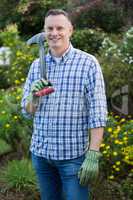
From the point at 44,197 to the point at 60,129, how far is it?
0.56 meters

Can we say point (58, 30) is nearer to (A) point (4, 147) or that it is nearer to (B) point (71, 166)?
(B) point (71, 166)

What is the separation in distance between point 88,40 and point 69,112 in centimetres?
727

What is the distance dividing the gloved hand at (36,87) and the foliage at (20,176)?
1.78m

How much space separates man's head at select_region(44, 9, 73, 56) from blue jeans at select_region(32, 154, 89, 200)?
0.68 m

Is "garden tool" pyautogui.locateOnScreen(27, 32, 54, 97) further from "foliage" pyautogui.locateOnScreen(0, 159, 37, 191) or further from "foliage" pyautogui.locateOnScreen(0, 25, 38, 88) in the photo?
"foliage" pyautogui.locateOnScreen(0, 25, 38, 88)

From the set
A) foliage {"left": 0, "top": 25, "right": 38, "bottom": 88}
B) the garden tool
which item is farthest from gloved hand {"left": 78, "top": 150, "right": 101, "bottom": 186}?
foliage {"left": 0, "top": 25, "right": 38, "bottom": 88}

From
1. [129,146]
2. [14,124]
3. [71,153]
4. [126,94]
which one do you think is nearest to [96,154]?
[71,153]

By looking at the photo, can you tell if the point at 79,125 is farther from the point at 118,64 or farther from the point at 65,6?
the point at 65,6

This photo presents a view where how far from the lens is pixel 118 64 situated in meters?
6.86

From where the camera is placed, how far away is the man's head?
2918mm

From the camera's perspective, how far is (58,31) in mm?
2926

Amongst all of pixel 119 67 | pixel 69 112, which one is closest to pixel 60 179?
pixel 69 112

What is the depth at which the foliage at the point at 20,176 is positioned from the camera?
4.62 meters

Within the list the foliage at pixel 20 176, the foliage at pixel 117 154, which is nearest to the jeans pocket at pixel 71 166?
the foliage at pixel 117 154
